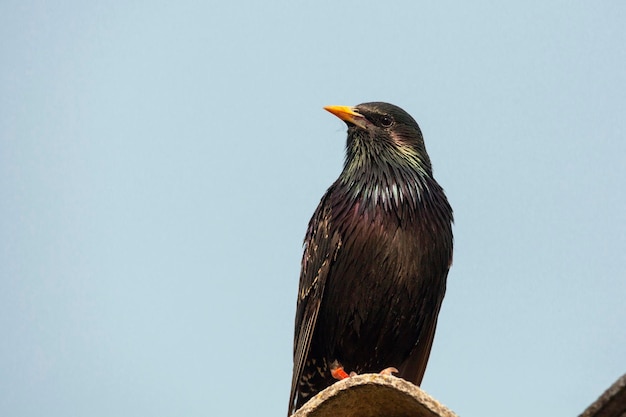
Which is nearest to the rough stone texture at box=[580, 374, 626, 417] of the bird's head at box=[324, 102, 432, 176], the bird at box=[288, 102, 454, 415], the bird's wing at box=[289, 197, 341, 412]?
the bird at box=[288, 102, 454, 415]

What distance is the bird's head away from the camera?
Result: 670cm

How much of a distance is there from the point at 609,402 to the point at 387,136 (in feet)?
13.0

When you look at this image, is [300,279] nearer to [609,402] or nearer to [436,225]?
[436,225]

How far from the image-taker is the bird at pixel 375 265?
614 centimetres

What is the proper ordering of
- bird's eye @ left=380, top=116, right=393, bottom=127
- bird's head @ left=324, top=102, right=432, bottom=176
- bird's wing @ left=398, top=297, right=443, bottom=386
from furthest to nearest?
bird's eye @ left=380, top=116, right=393, bottom=127 < bird's head @ left=324, top=102, right=432, bottom=176 < bird's wing @ left=398, top=297, right=443, bottom=386

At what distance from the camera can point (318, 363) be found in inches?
261

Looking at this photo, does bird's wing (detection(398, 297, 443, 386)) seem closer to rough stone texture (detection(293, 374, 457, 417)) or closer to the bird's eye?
the bird's eye

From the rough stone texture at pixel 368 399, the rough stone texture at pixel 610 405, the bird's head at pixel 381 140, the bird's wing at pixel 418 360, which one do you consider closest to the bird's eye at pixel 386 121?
the bird's head at pixel 381 140

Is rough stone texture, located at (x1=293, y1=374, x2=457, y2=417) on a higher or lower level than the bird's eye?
lower

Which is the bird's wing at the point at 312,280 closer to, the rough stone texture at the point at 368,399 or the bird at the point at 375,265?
the bird at the point at 375,265

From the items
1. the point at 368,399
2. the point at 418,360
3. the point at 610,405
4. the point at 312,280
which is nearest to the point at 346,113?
the point at 312,280

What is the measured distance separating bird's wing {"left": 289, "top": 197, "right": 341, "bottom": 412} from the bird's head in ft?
1.37

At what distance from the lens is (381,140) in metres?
6.79

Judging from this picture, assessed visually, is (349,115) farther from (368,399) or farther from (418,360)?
(368,399)
